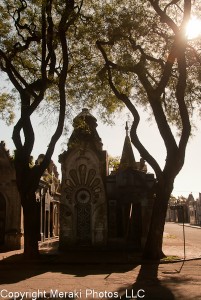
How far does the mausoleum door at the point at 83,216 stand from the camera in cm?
1973

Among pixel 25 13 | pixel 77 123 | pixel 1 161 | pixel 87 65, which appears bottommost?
pixel 1 161

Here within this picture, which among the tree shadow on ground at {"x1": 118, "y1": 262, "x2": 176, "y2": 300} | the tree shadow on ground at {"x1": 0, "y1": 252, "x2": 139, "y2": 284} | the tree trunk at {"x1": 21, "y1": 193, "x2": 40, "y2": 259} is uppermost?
the tree trunk at {"x1": 21, "y1": 193, "x2": 40, "y2": 259}

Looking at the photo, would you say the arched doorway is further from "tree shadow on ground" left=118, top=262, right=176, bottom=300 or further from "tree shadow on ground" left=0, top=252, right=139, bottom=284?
"tree shadow on ground" left=118, top=262, right=176, bottom=300

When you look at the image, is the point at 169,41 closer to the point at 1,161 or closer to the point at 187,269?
the point at 187,269

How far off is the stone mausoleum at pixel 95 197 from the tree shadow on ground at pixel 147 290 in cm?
898

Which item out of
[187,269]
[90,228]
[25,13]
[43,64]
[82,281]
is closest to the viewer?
[82,281]

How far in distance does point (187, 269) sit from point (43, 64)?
10.8 meters

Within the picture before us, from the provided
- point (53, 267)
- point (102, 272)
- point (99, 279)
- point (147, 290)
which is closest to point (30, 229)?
point (53, 267)

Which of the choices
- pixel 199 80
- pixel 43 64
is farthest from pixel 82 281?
pixel 199 80

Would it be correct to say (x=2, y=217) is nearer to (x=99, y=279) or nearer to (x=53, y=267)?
(x=53, y=267)

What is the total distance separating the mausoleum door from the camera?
1973 centimetres

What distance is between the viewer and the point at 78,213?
2016cm

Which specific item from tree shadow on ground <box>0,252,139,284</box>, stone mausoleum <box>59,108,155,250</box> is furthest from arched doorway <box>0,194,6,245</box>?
tree shadow on ground <box>0,252,139,284</box>

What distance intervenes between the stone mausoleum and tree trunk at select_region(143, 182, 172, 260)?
498 cm
